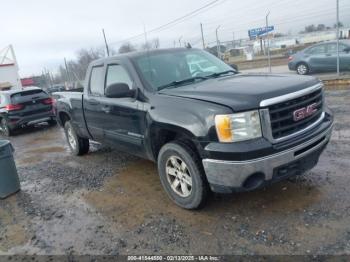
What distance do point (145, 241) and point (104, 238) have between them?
0.48m

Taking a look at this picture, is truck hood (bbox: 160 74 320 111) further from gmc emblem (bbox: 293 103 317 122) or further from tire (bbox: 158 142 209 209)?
tire (bbox: 158 142 209 209)

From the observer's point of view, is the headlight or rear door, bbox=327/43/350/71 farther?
rear door, bbox=327/43/350/71

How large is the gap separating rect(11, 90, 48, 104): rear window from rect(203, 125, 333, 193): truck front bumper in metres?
9.41

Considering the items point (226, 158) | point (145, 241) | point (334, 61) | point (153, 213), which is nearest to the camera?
point (226, 158)

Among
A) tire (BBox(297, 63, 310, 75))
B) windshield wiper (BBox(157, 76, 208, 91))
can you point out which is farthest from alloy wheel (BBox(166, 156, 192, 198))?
tire (BBox(297, 63, 310, 75))

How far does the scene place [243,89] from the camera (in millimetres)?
3449

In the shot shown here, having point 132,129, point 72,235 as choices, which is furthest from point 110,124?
point 72,235

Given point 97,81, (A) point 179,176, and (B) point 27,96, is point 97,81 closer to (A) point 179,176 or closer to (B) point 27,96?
(A) point 179,176

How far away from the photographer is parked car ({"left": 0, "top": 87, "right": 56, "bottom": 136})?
35.6 ft

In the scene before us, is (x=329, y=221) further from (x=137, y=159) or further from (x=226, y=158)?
(x=137, y=159)

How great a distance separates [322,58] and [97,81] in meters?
11.8

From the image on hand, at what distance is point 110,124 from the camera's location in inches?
199

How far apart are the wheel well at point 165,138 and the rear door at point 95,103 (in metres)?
1.38

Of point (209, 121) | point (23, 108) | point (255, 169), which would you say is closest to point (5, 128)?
point (23, 108)
